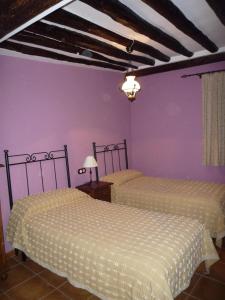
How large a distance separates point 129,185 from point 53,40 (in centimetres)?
276

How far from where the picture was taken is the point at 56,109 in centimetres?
418

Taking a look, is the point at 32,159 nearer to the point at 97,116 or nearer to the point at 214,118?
the point at 97,116

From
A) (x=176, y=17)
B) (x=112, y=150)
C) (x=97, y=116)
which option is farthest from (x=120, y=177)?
(x=176, y=17)

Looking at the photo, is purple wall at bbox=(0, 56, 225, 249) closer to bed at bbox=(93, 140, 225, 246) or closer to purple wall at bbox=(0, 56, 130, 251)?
purple wall at bbox=(0, 56, 130, 251)

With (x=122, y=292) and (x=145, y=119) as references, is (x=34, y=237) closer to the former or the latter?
(x=122, y=292)

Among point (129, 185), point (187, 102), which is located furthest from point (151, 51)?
point (129, 185)

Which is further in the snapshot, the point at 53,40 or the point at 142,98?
the point at 142,98

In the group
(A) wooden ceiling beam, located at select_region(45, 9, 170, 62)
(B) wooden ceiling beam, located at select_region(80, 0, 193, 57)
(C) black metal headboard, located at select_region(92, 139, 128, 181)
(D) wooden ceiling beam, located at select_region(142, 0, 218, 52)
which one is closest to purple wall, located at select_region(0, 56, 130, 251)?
(C) black metal headboard, located at select_region(92, 139, 128, 181)

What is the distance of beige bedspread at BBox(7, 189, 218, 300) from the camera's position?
6.72 ft

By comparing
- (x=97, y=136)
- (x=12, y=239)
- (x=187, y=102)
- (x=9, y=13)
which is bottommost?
(x=12, y=239)

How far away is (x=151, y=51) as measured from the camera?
4.15 meters

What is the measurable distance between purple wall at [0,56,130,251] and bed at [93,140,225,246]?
1.61 feet

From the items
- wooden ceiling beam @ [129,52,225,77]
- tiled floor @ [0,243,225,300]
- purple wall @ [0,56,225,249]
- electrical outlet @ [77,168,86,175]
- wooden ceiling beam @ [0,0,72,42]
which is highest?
wooden ceiling beam @ [129,52,225,77]

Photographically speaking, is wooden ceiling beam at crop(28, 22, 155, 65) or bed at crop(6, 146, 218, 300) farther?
wooden ceiling beam at crop(28, 22, 155, 65)
